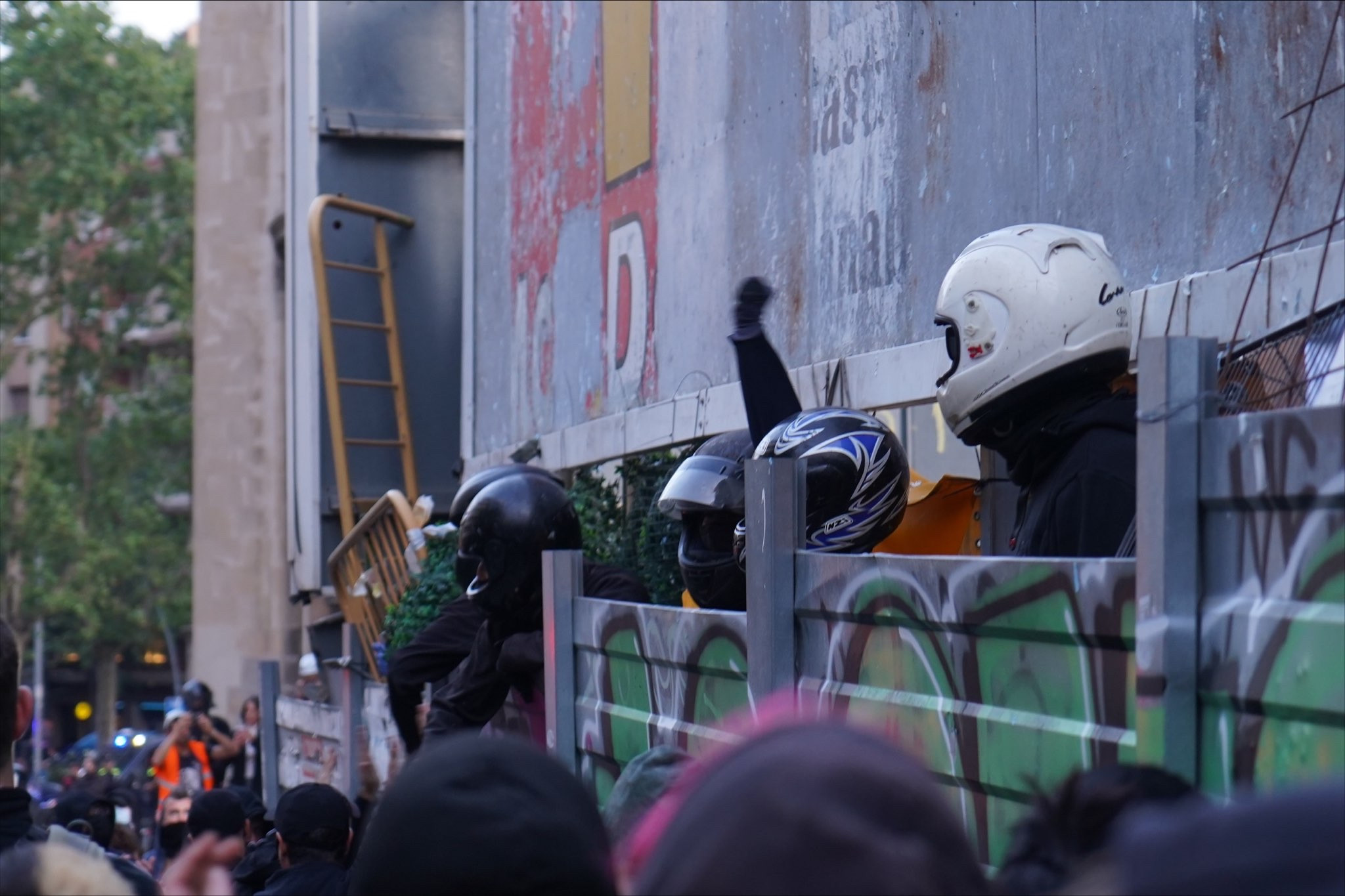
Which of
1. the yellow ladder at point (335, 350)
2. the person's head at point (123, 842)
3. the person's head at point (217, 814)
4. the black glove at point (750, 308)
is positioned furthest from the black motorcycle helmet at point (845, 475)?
the yellow ladder at point (335, 350)

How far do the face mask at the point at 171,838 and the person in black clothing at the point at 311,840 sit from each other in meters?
5.17

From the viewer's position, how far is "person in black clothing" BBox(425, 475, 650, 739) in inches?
227

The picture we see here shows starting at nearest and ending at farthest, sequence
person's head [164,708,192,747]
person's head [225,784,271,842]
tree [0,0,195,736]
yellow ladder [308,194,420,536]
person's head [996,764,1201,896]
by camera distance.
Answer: person's head [996,764,1201,896], person's head [225,784,271,842], person's head [164,708,192,747], yellow ladder [308,194,420,536], tree [0,0,195,736]

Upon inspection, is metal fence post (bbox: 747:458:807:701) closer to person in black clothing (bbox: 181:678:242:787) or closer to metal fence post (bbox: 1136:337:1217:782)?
metal fence post (bbox: 1136:337:1217:782)

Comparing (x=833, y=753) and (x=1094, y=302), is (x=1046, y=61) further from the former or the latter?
(x=833, y=753)

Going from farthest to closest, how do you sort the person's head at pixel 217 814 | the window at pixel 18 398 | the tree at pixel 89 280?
the window at pixel 18 398 → the tree at pixel 89 280 → the person's head at pixel 217 814

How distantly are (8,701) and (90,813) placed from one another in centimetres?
553

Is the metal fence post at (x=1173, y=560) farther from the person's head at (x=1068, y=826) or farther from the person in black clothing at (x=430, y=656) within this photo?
the person in black clothing at (x=430, y=656)

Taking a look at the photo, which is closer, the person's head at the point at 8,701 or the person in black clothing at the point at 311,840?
the person's head at the point at 8,701

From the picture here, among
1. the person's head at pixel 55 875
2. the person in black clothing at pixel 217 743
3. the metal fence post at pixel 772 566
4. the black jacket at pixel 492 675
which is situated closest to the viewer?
the person's head at pixel 55 875

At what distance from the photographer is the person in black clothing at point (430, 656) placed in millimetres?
6707

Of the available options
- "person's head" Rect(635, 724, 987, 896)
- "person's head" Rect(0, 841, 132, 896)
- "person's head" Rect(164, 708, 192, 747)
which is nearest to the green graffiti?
"person's head" Rect(0, 841, 132, 896)

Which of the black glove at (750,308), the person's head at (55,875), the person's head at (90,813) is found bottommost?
the person's head at (90,813)

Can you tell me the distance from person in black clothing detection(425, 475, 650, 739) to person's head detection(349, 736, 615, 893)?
372 centimetres
